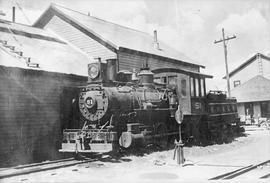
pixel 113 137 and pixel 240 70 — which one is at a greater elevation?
pixel 240 70

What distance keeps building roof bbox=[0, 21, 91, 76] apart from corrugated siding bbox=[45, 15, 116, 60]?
2136 mm

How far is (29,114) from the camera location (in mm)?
12172

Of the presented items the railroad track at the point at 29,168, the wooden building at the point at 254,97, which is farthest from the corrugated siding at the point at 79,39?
the wooden building at the point at 254,97

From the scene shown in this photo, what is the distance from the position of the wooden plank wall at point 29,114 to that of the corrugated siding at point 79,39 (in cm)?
604

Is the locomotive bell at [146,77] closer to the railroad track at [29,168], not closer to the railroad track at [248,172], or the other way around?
the railroad track at [29,168]

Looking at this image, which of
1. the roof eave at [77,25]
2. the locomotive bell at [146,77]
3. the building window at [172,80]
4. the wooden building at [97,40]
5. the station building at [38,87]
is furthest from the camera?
the wooden building at [97,40]

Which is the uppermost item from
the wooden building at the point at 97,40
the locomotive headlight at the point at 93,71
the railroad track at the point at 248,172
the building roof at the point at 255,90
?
the wooden building at the point at 97,40

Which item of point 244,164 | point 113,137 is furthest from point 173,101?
point 244,164

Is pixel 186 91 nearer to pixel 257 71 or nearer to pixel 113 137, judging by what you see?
pixel 113 137

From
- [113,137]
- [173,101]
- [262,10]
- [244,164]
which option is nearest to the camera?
[262,10]

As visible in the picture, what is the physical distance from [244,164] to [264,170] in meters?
0.84

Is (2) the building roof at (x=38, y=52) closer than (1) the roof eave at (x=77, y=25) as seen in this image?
Yes

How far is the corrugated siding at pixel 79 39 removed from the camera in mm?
19636

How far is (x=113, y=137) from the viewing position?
446 inches
